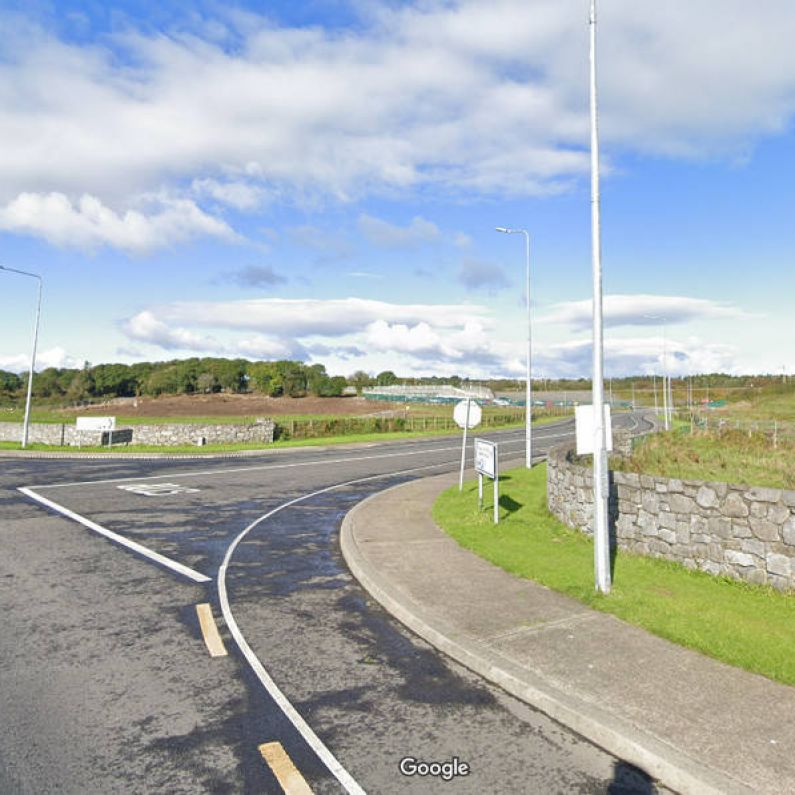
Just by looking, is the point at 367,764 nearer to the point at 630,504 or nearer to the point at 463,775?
the point at 463,775

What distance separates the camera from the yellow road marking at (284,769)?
411 centimetres

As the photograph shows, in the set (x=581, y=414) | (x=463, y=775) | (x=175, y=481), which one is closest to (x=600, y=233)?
(x=581, y=414)

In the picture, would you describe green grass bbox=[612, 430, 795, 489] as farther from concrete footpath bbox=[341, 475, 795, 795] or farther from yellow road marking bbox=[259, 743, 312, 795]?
yellow road marking bbox=[259, 743, 312, 795]

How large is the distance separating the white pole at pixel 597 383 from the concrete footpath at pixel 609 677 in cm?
87

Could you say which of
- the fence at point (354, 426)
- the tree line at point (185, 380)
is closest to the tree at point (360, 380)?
the tree line at point (185, 380)

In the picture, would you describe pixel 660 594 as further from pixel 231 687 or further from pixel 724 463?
pixel 724 463

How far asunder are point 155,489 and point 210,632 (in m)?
13.1

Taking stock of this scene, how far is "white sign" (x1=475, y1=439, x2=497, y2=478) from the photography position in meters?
12.8

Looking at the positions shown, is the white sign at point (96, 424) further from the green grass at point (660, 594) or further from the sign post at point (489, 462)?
the green grass at point (660, 594)

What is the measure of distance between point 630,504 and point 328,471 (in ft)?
52.6

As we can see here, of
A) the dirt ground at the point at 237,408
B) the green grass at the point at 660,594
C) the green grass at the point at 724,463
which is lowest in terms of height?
the green grass at the point at 660,594

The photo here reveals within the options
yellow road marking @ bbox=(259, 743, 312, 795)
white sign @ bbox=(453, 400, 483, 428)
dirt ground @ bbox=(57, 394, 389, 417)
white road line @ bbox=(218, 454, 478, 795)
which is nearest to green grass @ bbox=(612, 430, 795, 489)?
white sign @ bbox=(453, 400, 483, 428)

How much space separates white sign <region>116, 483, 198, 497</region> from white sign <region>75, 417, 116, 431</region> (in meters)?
18.7

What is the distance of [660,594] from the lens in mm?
8016
